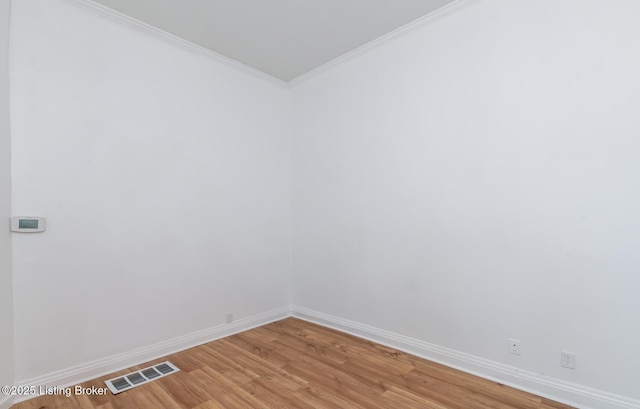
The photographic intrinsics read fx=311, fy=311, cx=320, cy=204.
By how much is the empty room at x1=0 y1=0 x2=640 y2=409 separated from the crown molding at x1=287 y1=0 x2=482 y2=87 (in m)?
0.02

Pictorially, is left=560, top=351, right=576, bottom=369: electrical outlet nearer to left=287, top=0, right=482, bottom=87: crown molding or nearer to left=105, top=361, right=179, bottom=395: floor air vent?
left=287, top=0, right=482, bottom=87: crown molding

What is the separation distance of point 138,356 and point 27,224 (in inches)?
51.9

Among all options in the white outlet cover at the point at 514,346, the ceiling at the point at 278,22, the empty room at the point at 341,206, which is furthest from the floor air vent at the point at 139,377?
the ceiling at the point at 278,22

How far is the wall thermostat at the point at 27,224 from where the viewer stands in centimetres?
209

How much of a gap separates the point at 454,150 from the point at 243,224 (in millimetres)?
2242

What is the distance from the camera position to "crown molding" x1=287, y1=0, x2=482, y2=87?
252 centimetres

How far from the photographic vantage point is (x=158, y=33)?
9.20ft

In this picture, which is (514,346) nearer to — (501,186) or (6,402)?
(501,186)

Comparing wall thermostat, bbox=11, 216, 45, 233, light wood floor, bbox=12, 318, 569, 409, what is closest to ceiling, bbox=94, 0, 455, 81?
wall thermostat, bbox=11, 216, 45, 233

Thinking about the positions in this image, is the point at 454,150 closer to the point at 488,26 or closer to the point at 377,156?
the point at 377,156

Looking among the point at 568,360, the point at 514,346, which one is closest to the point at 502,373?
→ the point at 514,346

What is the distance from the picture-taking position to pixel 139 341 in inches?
103

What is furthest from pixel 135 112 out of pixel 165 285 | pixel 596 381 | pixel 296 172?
pixel 596 381

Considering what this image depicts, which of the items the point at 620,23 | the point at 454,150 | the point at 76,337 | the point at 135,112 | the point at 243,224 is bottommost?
the point at 76,337
